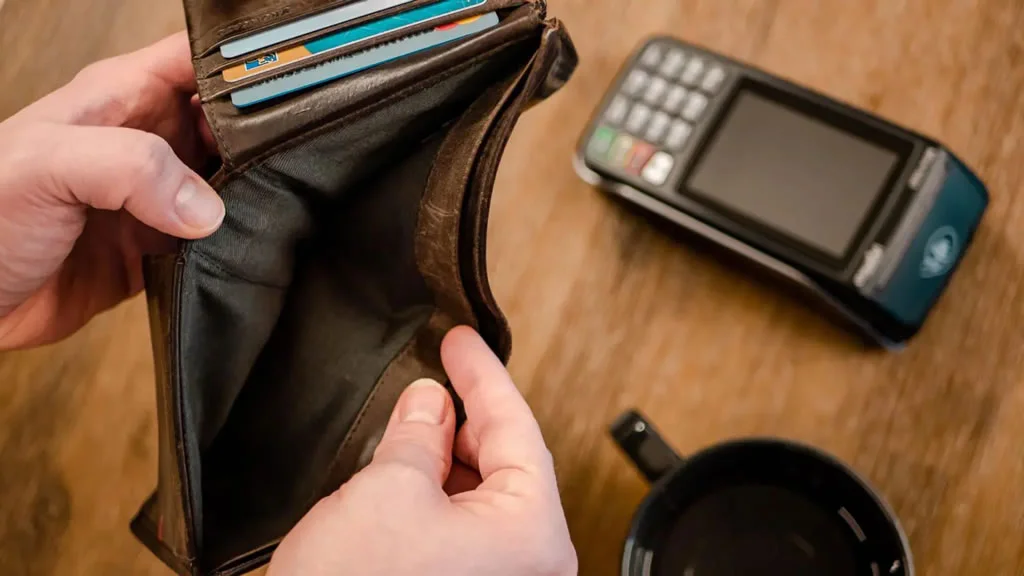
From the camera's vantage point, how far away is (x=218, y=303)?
1.08ft

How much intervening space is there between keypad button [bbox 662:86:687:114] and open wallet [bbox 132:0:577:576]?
5.9 inches

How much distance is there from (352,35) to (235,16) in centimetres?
5

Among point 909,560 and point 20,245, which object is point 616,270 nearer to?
point 909,560

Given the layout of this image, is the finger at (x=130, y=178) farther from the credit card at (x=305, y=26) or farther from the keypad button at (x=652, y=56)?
the keypad button at (x=652, y=56)

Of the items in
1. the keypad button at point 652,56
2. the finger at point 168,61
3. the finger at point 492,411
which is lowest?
the finger at point 492,411

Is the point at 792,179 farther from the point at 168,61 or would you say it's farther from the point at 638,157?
the point at 168,61

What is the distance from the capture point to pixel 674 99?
17.6 inches

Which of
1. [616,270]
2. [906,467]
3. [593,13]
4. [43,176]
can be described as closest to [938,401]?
[906,467]

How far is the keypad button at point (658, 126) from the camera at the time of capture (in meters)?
0.44

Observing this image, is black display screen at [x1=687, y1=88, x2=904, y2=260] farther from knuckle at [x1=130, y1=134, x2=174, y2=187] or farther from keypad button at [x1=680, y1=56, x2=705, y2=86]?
knuckle at [x1=130, y1=134, x2=174, y2=187]

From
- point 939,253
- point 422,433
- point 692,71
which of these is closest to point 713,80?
point 692,71

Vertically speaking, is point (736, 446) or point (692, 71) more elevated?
point (692, 71)

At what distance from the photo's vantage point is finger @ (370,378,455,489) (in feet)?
1.06

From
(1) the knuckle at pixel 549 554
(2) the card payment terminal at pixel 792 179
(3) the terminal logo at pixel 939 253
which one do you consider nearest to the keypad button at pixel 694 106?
(2) the card payment terminal at pixel 792 179
